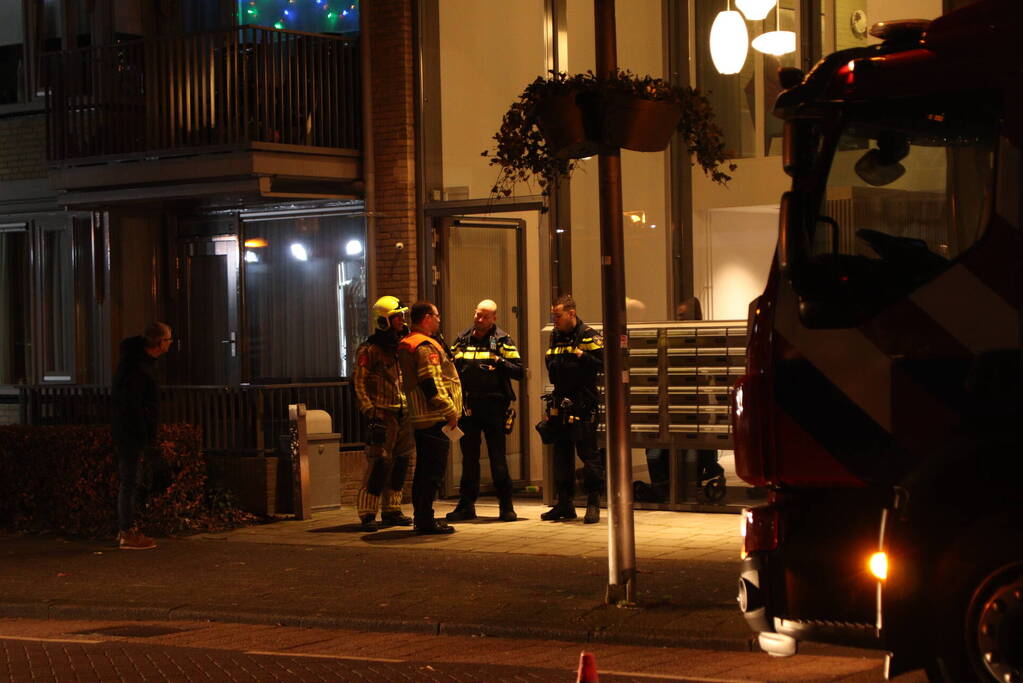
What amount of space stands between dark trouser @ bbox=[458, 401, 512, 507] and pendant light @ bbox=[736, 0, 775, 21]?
4128mm

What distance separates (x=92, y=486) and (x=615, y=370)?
662 centimetres

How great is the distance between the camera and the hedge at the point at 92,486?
14625mm

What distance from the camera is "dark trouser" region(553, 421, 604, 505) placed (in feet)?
46.1

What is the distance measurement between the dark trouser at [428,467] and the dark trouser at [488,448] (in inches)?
26.1

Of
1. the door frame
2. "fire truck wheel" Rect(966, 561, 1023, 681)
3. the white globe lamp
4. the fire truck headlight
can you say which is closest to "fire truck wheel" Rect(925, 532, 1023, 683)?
"fire truck wheel" Rect(966, 561, 1023, 681)

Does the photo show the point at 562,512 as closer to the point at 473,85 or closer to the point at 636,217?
the point at 636,217

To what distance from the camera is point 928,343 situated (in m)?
6.94

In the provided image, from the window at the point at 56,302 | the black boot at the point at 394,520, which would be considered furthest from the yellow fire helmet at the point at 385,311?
the window at the point at 56,302

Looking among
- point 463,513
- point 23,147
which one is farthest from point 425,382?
point 23,147

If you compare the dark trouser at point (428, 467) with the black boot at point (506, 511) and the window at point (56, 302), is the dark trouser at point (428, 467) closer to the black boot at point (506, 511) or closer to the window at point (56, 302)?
the black boot at point (506, 511)

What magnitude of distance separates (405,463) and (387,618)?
401 cm

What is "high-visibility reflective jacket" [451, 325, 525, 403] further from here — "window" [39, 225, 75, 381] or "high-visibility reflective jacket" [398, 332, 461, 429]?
"window" [39, 225, 75, 381]

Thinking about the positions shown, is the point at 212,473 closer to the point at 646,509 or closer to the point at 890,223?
the point at 646,509

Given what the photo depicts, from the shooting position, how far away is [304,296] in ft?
59.1
